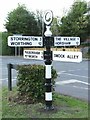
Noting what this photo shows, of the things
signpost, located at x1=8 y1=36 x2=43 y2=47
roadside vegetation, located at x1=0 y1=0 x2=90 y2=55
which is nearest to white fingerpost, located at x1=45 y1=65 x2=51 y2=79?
signpost, located at x1=8 y1=36 x2=43 y2=47

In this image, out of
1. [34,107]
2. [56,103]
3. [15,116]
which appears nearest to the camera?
[15,116]

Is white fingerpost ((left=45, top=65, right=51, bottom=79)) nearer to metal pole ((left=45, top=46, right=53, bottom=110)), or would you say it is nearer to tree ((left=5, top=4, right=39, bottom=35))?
metal pole ((left=45, top=46, right=53, bottom=110))

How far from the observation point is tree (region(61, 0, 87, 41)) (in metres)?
42.0

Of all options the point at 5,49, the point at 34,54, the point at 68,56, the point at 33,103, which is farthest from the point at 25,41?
the point at 5,49

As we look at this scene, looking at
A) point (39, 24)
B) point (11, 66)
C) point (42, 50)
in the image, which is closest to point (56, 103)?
point (42, 50)

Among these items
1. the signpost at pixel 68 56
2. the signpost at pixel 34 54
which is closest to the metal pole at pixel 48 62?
the signpost at pixel 68 56

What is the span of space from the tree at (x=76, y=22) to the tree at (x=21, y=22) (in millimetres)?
4460

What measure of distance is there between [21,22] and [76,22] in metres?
7.75

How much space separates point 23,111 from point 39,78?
977mm

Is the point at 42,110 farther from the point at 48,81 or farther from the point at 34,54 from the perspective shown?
the point at 34,54

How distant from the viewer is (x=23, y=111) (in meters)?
6.83

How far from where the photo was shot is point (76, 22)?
42469mm

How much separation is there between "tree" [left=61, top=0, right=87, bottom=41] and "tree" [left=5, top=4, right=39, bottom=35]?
446 centimetres

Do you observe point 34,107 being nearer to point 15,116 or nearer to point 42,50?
point 15,116
